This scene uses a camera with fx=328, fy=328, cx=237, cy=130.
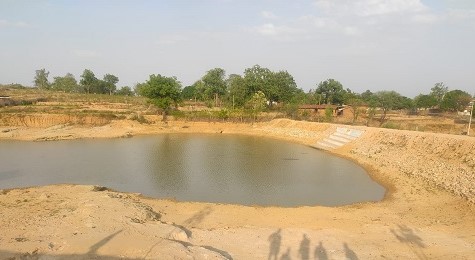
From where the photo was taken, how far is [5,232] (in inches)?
410

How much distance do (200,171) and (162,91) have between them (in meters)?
29.6

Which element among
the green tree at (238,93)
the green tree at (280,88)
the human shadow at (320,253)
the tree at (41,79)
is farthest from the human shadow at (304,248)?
the tree at (41,79)

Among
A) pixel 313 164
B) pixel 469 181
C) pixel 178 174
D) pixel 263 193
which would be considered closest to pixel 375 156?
pixel 313 164

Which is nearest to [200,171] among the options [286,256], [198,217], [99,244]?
[198,217]

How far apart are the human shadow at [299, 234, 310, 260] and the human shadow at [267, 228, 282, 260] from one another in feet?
2.47

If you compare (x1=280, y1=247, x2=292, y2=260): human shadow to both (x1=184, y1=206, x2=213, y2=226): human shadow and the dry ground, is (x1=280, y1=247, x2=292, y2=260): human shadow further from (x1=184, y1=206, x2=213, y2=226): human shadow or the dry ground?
(x1=184, y1=206, x2=213, y2=226): human shadow

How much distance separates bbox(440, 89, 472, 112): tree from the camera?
6128cm

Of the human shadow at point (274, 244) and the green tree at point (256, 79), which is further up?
the green tree at point (256, 79)

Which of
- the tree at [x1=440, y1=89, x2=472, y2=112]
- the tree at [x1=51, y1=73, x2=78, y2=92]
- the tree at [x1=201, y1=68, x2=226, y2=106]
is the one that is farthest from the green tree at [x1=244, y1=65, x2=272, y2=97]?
the tree at [x1=51, y1=73, x2=78, y2=92]

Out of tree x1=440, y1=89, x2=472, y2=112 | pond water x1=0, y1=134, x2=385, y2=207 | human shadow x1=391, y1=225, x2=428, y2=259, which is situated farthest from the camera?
tree x1=440, y1=89, x2=472, y2=112

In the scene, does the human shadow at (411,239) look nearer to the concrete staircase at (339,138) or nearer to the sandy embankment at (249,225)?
the sandy embankment at (249,225)

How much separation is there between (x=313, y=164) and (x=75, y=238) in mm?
20327

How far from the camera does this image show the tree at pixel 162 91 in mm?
50312

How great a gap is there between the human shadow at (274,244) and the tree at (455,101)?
63137mm
